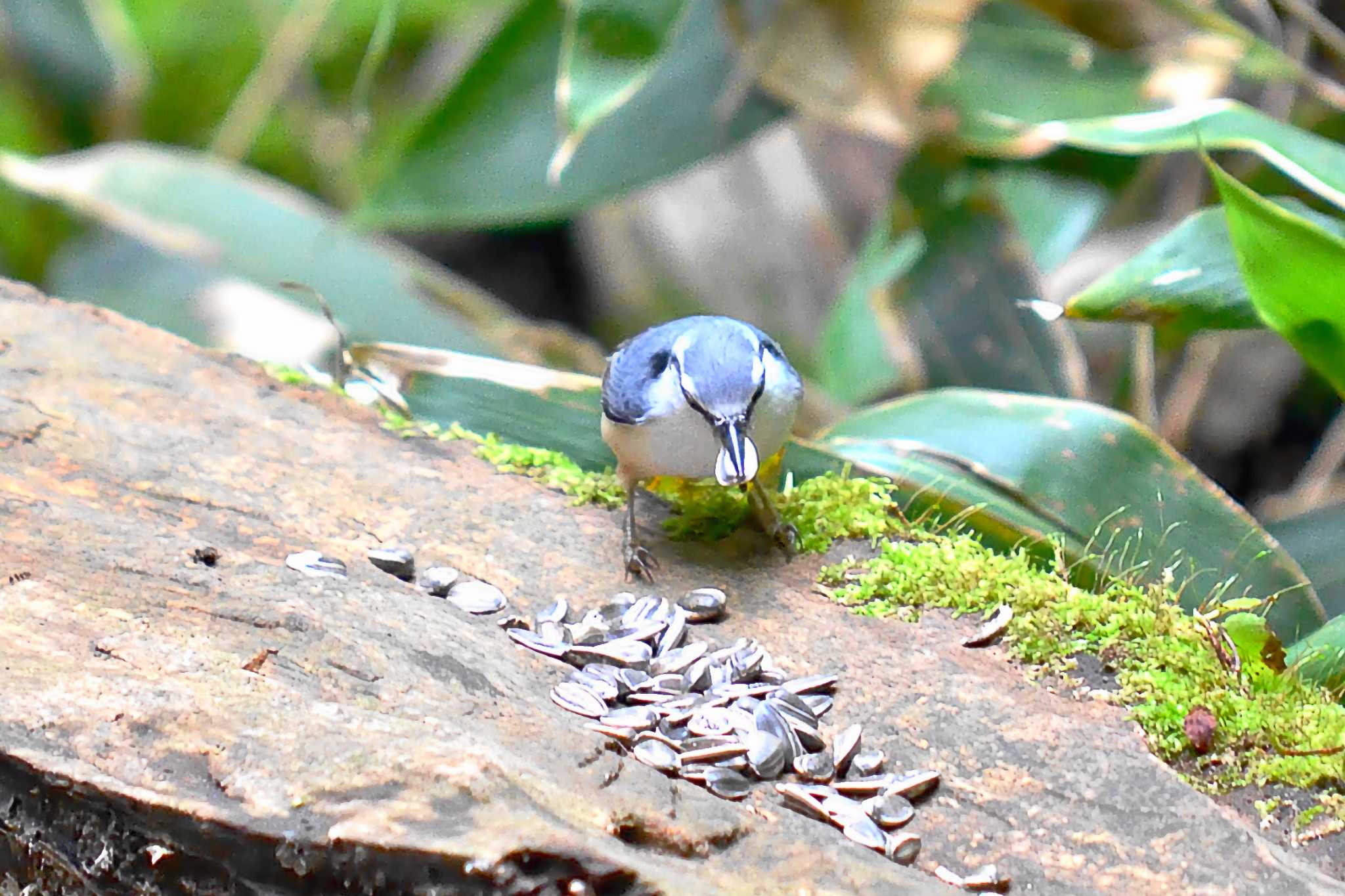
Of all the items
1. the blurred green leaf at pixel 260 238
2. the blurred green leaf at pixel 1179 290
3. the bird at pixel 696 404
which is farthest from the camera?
the blurred green leaf at pixel 260 238

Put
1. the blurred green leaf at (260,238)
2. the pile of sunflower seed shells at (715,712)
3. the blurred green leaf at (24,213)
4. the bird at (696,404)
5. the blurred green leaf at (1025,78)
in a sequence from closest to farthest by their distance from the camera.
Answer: the pile of sunflower seed shells at (715,712) → the bird at (696,404) → the blurred green leaf at (1025,78) → the blurred green leaf at (260,238) → the blurred green leaf at (24,213)

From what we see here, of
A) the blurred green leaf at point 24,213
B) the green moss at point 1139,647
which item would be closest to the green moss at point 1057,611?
the green moss at point 1139,647

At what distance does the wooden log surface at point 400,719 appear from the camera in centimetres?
119

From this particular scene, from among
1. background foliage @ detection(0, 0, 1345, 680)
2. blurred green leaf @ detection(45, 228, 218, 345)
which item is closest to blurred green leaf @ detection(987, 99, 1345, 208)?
background foliage @ detection(0, 0, 1345, 680)

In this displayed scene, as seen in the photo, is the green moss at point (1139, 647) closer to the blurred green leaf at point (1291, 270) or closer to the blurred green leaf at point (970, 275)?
the blurred green leaf at point (1291, 270)

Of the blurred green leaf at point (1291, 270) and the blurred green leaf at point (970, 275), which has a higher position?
the blurred green leaf at point (1291, 270)

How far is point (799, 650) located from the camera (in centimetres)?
170

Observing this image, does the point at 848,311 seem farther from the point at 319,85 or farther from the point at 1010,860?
the point at 319,85

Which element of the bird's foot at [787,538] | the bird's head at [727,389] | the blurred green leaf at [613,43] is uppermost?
the blurred green leaf at [613,43]

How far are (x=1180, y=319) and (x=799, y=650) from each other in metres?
0.81

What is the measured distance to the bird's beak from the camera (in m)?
1.62

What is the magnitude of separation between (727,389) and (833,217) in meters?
3.24

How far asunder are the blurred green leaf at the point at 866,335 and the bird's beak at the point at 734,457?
5.03 feet

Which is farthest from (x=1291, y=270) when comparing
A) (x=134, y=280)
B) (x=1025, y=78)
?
(x=134, y=280)
